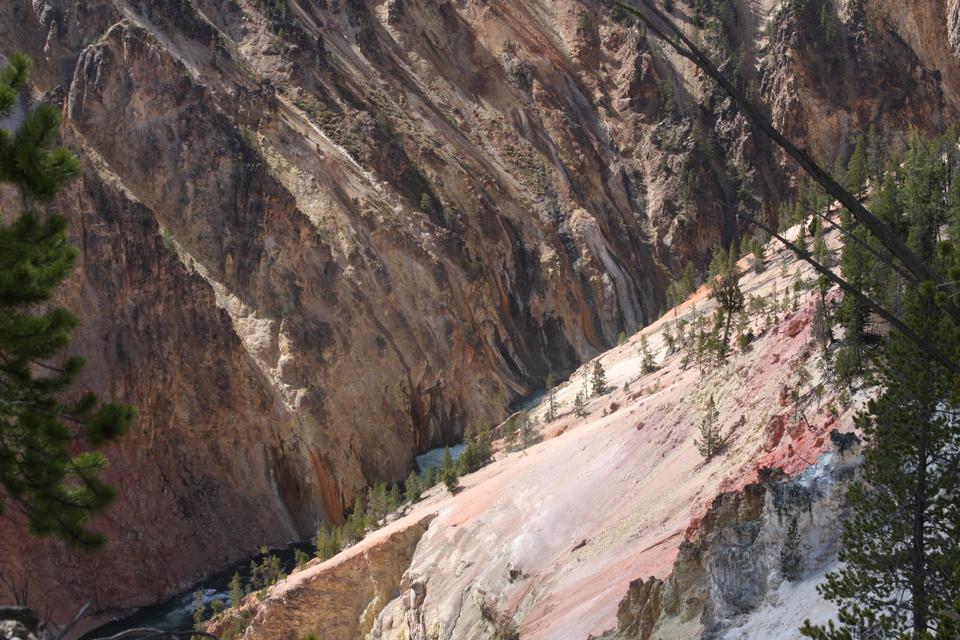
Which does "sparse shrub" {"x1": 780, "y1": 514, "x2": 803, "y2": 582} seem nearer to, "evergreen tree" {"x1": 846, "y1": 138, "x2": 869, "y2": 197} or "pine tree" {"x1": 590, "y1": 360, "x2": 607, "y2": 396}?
"pine tree" {"x1": 590, "y1": 360, "x2": 607, "y2": 396}

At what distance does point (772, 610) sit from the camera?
15.4m

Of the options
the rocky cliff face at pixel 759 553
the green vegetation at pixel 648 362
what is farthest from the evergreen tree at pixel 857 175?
the rocky cliff face at pixel 759 553

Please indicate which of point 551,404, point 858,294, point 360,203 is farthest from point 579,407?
point 858,294

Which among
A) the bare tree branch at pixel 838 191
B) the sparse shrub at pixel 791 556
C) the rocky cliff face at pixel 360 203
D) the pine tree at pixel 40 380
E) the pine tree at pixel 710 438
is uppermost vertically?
the rocky cliff face at pixel 360 203

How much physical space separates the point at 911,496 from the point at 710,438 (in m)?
12.9

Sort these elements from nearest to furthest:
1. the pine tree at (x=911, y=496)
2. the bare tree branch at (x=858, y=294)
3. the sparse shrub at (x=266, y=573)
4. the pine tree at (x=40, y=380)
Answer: the bare tree branch at (x=858, y=294)
the pine tree at (x=40, y=380)
the pine tree at (x=911, y=496)
the sparse shrub at (x=266, y=573)

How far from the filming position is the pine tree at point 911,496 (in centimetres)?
1191

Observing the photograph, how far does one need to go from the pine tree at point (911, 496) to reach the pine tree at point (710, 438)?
474 inches

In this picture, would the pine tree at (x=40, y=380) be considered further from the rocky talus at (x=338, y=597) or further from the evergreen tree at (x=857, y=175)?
the evergreen tree at (x=857, y=175)

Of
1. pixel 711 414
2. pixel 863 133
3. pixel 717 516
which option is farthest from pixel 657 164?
pixel 717 516

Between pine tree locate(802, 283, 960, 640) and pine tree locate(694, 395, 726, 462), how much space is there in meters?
12.1

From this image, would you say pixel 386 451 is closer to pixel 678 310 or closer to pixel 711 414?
pixel 678 310

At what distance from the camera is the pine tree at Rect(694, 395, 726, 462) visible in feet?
83.4

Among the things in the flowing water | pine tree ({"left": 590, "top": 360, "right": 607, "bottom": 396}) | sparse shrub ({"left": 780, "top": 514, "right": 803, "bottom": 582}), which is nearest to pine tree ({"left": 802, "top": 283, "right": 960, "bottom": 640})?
sparse shrub ({"left": 780, "top": 514, "right": 803, "bottom": 582})
